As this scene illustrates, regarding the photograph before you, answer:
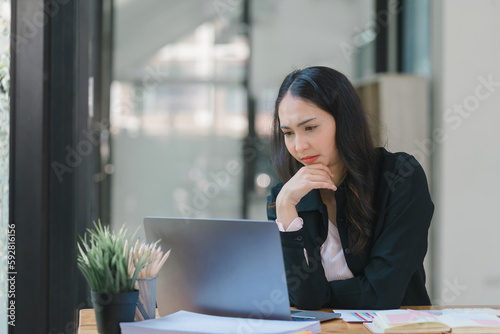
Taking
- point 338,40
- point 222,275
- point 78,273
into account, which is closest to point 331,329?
point 222,275

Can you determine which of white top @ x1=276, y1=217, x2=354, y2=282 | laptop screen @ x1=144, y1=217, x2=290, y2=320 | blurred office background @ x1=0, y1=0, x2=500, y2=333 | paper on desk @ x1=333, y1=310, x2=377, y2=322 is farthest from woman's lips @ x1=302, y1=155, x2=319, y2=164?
laptop screen @ x1=144, y1=217, x2=290, y2=320

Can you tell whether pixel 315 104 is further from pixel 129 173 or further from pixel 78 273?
pixel 129 173

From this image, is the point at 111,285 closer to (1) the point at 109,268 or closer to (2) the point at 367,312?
(1) the point at 109,268

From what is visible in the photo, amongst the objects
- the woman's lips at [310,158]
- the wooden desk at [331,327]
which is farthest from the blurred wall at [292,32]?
the wooden desk at [331,327]

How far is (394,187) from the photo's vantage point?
5.59 feet

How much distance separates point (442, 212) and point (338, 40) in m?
1.81

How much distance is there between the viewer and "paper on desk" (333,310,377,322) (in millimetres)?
1317

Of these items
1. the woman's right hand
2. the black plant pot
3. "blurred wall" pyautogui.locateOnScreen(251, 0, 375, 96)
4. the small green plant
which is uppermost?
"blurred wall" pyautogui.locateOnScreen(251, 0, 375, 96)

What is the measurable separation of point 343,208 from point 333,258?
161mm

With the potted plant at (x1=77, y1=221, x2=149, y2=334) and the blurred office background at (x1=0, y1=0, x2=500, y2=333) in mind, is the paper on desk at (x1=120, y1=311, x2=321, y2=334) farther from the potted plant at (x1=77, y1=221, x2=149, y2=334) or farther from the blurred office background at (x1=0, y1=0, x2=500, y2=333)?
the blurred office background at (x1=0, y1=0, x2=500, y2=333)

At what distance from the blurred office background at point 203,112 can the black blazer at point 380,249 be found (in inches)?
19.3

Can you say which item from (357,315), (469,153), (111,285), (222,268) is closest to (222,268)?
(222,268)

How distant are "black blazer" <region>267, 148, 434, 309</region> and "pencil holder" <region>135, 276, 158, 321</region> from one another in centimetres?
46

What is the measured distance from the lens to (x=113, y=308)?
112 cm
